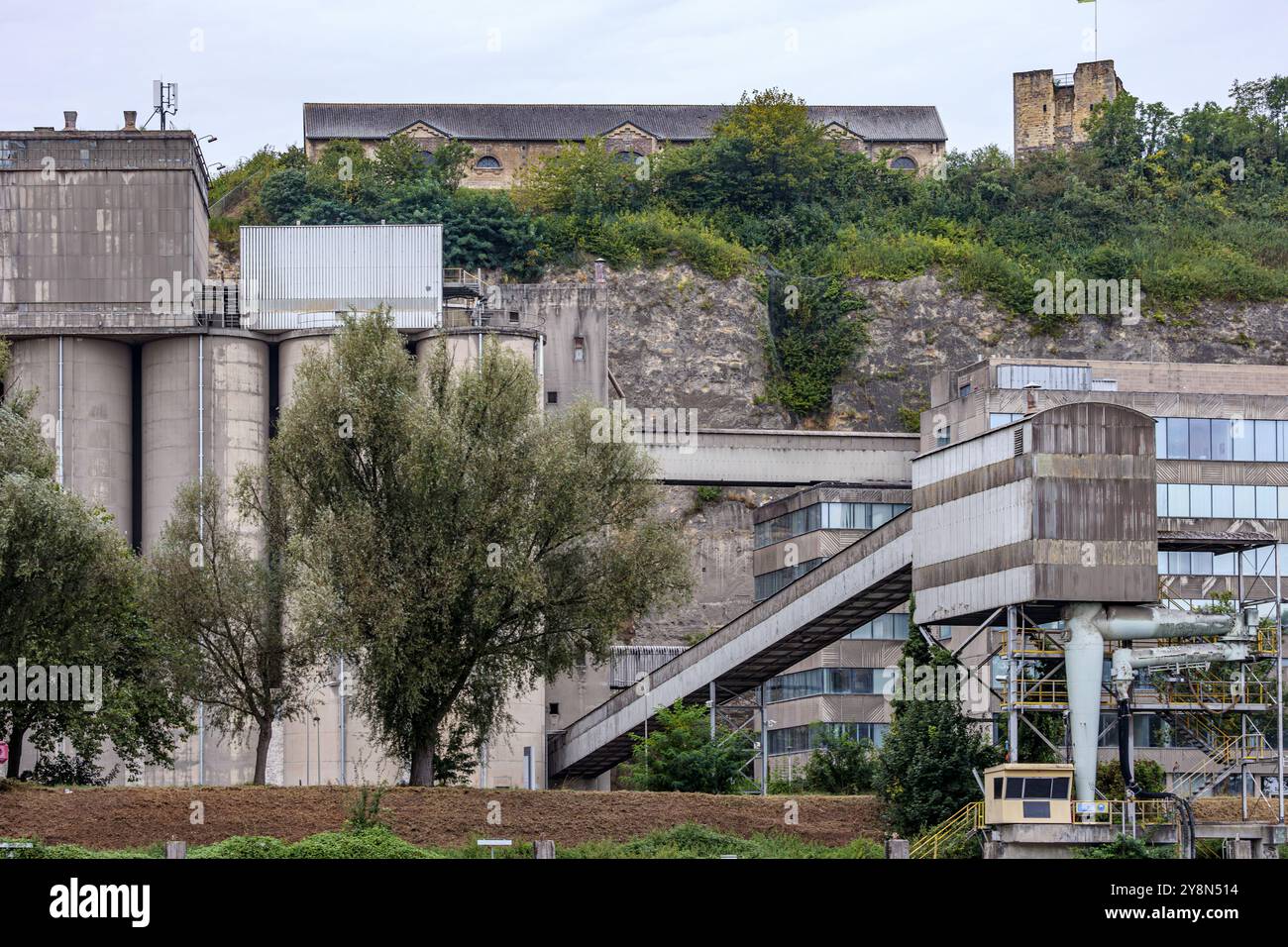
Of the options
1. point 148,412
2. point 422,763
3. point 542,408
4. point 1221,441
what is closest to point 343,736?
point 542,408

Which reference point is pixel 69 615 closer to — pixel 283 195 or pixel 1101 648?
pixel 1101 648

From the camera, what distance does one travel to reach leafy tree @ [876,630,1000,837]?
5938cm

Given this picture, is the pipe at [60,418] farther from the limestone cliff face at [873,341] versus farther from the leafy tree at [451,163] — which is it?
the leafy tree at [451,163]

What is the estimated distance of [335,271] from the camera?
89.8 metres

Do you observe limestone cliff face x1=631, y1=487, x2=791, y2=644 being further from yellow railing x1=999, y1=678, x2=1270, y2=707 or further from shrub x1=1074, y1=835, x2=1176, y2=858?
shrub x1=1074, y1=835, x2=1176, y2=858

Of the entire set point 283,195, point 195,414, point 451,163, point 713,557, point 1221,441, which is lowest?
point 713,557

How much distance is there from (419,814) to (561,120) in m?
97.8

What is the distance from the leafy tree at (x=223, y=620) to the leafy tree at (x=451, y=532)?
367 centimetres

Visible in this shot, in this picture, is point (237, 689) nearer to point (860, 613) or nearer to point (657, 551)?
point (657, 551)

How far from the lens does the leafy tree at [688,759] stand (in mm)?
65750

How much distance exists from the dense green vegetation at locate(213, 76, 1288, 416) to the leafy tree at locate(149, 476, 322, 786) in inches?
2221

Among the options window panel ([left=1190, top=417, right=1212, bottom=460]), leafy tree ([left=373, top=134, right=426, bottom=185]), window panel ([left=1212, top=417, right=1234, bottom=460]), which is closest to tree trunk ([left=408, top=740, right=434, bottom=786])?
window panel ([left=1190, top=417, right=1212, bottom=460])

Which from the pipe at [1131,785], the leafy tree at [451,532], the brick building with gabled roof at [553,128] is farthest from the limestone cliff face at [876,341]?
the pipe at [1131,785]
